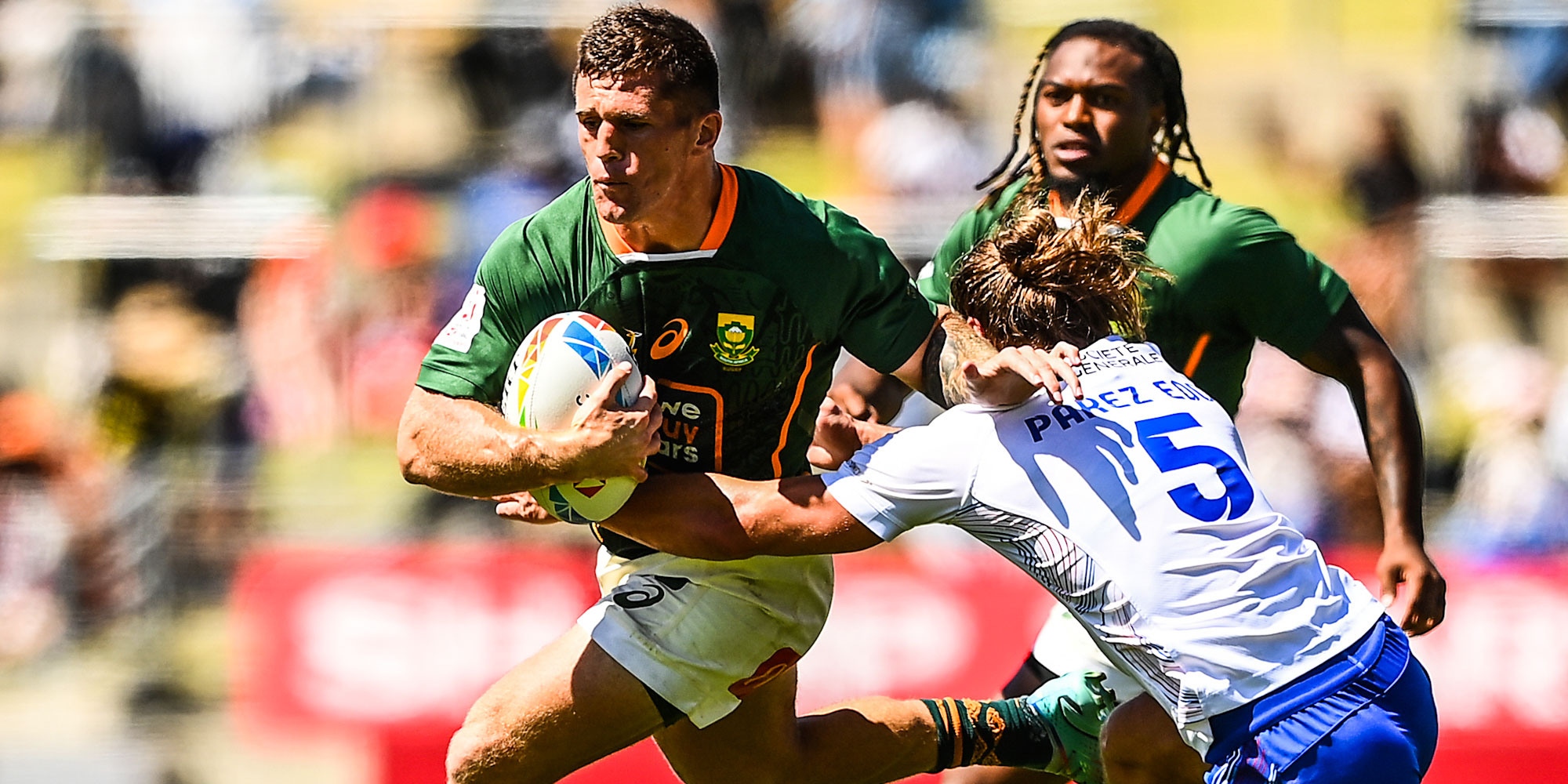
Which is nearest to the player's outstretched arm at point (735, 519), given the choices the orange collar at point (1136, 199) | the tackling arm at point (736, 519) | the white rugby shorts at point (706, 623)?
the tackling arm at point (736, 519)

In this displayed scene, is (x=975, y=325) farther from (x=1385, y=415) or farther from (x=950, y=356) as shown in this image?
(x=1385, y=415)

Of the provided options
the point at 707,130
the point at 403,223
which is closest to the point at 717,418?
the point at 707,130

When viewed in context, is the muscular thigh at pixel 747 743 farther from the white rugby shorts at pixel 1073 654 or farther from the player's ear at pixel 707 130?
the player's ear at pixel 707 130

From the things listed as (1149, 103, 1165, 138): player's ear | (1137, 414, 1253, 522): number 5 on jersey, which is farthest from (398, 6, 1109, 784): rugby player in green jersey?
(1149, 103, 1165, 138): player's ear

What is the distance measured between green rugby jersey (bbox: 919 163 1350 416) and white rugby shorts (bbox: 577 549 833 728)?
116 cm

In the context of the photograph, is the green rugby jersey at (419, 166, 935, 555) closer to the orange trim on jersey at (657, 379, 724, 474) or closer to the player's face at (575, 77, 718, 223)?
the orange trim on jersey at (657, 379, 724, 474)

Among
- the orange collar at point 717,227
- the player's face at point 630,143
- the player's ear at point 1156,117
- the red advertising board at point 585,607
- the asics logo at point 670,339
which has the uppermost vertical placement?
the player's face at point 630,143

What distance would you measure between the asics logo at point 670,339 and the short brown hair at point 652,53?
0.49 meters

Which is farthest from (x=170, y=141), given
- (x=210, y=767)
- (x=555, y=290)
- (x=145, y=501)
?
(x=555, y=290)

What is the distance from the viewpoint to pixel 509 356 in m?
3.92

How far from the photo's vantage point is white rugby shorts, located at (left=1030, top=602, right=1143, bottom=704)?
4.49 meters

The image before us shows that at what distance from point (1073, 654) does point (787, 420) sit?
43.2 inches

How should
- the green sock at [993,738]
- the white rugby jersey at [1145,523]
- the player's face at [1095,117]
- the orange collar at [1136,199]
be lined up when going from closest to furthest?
1. the white rugby jersey at [1145,523]
2. the green sock at [993,738]
3. the orange collar at [1136,199]
4. the player's face at [1095,117]

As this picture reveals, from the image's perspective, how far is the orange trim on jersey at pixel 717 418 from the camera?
4.04m
